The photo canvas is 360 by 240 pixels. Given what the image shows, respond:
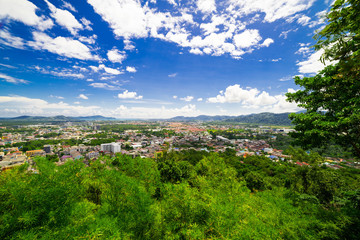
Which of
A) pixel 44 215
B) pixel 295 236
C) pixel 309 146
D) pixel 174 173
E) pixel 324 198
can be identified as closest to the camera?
pixel 44 215

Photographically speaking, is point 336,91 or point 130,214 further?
point 130,214

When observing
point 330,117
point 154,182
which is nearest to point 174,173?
point 154,182

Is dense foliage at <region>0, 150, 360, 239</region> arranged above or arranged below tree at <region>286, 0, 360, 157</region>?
below

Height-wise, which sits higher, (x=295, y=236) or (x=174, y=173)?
(x=295, y=236)

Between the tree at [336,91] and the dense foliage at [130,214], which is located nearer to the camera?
the tree at [336,91]

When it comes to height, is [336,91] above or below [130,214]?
above

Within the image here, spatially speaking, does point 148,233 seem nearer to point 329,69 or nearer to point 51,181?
point 51,181

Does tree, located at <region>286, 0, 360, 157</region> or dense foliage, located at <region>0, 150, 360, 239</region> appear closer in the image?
tree, located at <region>286, 0, 360, 157</region>

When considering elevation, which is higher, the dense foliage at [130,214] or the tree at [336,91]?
the tree at [336,91]
